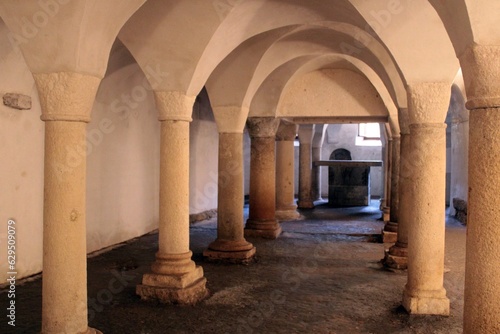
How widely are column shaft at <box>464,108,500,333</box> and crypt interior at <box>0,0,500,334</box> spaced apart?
0.03 ft

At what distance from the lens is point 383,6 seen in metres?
4.72

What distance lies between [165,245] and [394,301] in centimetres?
259

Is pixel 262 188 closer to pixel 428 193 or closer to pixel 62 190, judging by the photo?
pixel 428 193

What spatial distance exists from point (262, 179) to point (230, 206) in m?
1.87

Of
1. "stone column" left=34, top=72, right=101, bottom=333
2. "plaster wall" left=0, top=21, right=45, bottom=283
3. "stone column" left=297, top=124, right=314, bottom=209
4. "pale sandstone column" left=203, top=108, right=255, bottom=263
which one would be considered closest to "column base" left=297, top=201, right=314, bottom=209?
"stone column" left=297, top=124, right=314, bottom=209

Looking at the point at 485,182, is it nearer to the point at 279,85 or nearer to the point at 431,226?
the point at 431,226

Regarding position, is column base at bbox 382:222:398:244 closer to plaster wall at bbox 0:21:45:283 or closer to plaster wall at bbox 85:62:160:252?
plaster wall at bbox 85:62:160:252

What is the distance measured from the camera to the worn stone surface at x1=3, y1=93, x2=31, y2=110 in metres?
5.68

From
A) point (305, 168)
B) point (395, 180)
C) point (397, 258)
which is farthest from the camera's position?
point (305, 168)

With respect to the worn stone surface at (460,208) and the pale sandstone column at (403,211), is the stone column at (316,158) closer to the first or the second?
the worn stone surface at (460,208)

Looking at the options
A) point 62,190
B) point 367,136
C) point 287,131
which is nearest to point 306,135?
point 287,131

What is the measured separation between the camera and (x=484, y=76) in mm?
2717

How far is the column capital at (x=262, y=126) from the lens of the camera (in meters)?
9.34

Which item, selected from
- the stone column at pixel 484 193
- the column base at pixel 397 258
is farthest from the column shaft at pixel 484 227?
the column base at pixel 397 258
